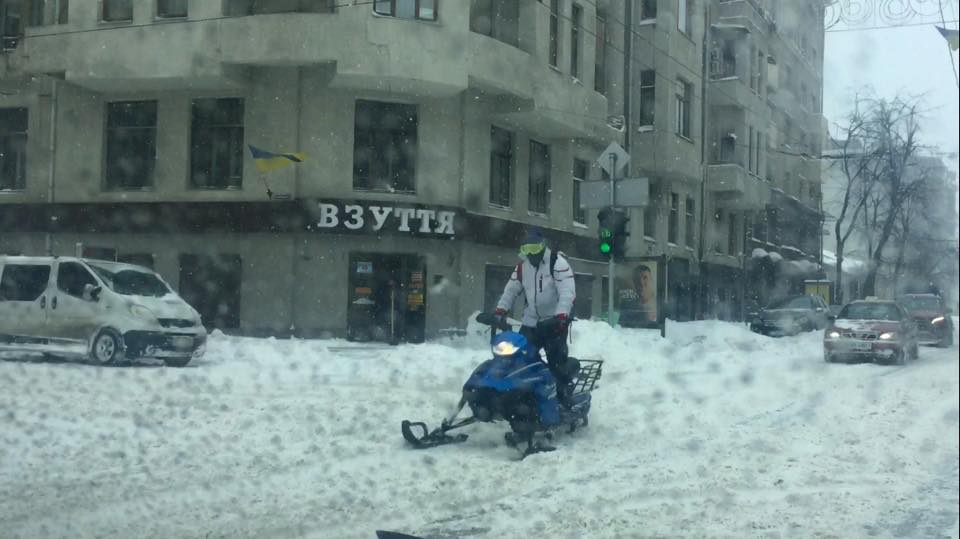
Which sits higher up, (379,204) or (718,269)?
(379,204)

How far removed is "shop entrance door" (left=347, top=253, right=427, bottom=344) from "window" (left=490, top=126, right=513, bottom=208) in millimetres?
2462

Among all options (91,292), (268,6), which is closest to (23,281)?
(91,292)

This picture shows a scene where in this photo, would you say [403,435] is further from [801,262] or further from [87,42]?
[87,42]

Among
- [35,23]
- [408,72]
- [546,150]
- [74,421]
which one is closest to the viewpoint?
[74,421]

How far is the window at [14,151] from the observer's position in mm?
19453

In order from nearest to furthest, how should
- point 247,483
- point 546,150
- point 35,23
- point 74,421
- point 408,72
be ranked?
point 247,483 < point 74,421 < point 408,72 < point 35,23 < point 546,150

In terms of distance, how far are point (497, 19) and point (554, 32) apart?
1441 millimetres

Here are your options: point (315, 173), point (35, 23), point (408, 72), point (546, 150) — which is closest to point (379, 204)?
point (315, 173)

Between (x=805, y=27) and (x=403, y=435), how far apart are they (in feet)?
14.2

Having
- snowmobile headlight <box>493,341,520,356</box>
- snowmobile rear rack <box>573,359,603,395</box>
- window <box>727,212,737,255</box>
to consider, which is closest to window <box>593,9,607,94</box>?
window <box>727,212,737,255</box>

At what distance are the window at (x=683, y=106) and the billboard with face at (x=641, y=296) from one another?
11.7 ft

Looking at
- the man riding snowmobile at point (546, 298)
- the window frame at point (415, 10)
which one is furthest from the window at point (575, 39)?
the man riding snowmobile at point (546, 298)

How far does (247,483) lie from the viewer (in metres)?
6.03

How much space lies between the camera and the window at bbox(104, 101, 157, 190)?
64.0 feet
